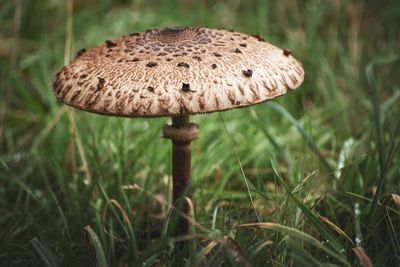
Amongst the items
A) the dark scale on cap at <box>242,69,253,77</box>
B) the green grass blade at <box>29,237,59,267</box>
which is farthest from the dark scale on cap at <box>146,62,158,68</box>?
the green grass blade at <box>29,237,59,267</box>

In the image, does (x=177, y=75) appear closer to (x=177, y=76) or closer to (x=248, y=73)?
(x=177, y=76)

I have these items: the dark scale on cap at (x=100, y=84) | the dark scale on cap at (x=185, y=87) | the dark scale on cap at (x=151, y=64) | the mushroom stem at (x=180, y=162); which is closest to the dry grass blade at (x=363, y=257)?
the mushroom stem at (x=180, y=162)

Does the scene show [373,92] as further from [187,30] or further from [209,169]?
[209,169]

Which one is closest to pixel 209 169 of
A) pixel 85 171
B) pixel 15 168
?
pixel 85 171

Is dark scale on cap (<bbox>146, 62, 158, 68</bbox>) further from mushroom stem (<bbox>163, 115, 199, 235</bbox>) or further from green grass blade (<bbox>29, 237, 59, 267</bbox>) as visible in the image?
green grass blade (<bbox>29, 237, 59, 267</bbox>)

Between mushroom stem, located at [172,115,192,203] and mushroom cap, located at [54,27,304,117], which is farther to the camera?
mushroom stem, located at [172,115,192,203]

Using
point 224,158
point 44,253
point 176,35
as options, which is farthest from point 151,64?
point 224,158
